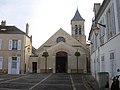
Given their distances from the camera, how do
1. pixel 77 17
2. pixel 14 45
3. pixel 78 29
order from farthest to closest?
pixel 77 17, pixel 78 29, pixel 14 45

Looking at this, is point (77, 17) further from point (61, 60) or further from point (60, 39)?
point (61, 60)

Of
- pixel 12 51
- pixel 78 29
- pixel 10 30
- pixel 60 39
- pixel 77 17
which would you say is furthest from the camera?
pixel 77 17

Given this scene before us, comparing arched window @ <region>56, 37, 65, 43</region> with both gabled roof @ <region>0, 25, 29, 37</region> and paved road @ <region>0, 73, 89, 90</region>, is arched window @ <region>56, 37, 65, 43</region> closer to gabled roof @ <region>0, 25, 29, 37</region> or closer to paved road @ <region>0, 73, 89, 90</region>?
gabled roof @ <region>0, 25, 29, 37</region>

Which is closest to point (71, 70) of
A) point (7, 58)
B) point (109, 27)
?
point (7, 58)

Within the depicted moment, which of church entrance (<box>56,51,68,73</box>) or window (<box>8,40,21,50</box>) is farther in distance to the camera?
church entrance (<box>56,51,68,73</box>)

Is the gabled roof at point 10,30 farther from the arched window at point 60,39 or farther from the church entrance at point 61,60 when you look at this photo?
the arched window at point 60,39

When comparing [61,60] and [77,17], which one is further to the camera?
[77,17]

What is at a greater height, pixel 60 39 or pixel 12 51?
pixel 60 39

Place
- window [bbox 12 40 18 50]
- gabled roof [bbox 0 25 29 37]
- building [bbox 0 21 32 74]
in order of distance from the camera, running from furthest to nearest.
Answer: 1. gabled roof [bbox 0 25 29 37]
2. window [bbox 12 40 18 50]
3. building [bbox 0 21 32 74]

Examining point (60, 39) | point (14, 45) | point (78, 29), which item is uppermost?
point (78, 29)

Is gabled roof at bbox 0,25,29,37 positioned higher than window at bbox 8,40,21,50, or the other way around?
gabled roof at bbox 0,25,29,37

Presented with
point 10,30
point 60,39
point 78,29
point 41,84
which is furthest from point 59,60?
point 41,84

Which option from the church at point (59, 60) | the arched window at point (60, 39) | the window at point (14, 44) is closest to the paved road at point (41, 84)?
the window at point (14, 44)

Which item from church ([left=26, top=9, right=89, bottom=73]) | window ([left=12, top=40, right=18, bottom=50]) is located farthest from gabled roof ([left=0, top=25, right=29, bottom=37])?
church ([left=26, top=9, right=89, bottom=73])
